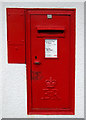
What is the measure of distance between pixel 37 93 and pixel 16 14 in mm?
1787

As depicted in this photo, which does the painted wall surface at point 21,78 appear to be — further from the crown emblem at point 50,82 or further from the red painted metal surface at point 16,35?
the crown emblem at point 50,82

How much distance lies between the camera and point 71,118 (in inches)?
128

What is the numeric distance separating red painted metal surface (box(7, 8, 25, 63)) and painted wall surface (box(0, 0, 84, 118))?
88 mm

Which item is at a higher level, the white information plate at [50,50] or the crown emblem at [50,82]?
the white information plate at [50,50]

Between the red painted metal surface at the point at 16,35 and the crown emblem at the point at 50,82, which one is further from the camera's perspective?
the crown emblem at the point at 50,82

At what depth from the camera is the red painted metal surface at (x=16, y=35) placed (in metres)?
3.12

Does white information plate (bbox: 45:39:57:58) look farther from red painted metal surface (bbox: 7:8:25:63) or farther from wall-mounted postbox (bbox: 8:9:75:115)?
red painted metal surface (bbox: 7:8:25:63)

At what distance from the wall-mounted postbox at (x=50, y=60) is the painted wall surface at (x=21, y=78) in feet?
0.30

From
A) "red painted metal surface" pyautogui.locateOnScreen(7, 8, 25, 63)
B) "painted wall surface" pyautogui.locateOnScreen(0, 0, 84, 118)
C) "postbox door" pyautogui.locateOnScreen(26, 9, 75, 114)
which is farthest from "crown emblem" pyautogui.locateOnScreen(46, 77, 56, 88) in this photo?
"red painted metal surface" pyautogui.locateOnScreen(7, 8, 25, 63)

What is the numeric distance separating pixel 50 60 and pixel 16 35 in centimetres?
92

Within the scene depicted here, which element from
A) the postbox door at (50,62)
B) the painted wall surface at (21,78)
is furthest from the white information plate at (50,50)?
the painted wall surface at (21,78)

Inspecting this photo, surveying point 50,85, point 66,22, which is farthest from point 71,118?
point 66,22

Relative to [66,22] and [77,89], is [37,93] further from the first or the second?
[66,22]

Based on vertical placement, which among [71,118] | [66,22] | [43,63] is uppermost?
[66,22]
